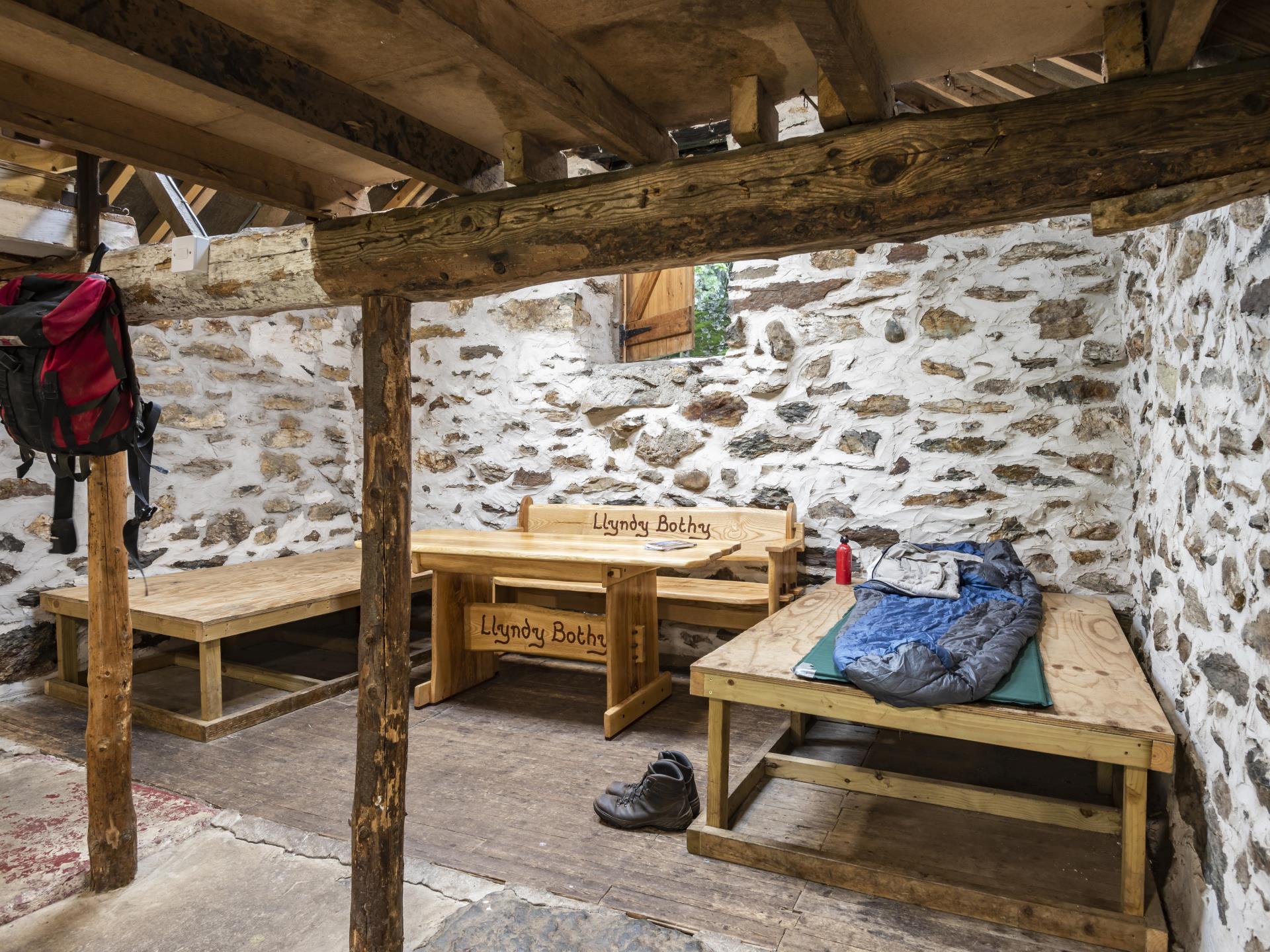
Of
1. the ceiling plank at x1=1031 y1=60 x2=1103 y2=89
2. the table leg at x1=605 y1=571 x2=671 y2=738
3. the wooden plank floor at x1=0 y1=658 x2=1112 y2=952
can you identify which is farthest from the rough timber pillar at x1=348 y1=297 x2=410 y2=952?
the ceiling plank at x1=1031 y1=60 x2=1103 y2=89

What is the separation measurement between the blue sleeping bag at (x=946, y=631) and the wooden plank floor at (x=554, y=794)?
591 mm

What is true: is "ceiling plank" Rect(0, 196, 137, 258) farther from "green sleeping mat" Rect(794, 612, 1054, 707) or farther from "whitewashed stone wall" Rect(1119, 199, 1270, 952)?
"whitewashed stone wall" Rect(1119, 199, 1270, 952)

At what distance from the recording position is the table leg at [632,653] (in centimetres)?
342

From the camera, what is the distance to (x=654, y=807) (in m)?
2.58

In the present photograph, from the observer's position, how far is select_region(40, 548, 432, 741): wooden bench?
338 centimetres

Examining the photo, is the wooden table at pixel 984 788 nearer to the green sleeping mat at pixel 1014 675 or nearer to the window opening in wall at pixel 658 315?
the green sleeping mat at pixel 1014 675

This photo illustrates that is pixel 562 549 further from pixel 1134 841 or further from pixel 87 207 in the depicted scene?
pixel 1134 841

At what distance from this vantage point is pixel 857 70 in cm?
139

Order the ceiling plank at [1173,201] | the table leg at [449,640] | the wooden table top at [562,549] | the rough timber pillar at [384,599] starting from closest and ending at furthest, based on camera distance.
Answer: the ceiling plank at [1173,201], the rough timber pillar at [384,599], the wooden table top at [562,549], the table leg at [449,640]

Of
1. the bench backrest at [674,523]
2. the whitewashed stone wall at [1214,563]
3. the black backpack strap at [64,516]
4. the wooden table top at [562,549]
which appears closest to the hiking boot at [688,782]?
the wooden table top at [562,549]

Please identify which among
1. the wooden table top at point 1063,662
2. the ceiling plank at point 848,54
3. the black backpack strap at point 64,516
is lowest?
the wooden table top at point 1063,662

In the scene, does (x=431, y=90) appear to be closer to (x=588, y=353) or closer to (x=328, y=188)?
(x=328, y=188)

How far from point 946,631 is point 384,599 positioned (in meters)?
1.82

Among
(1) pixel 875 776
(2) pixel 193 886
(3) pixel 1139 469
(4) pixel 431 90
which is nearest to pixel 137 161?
(4) pixel 431 90
